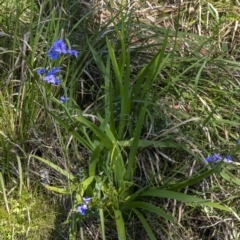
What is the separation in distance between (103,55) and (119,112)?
36 centimetres

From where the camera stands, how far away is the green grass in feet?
7.08

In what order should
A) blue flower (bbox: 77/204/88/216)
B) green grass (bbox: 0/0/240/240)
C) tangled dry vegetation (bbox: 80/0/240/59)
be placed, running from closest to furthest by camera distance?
blue flower (bbox: 77/204/88/216)
green grass (bbox: 0/0/240/240)
tangled dry vegetation (bbox: 80/0/240/59)

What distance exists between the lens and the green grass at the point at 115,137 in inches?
85.0

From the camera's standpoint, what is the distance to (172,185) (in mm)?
2148

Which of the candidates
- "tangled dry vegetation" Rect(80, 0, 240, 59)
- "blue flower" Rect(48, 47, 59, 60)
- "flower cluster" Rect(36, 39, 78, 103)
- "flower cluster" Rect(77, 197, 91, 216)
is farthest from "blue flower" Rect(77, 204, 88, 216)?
"tangled dry vegetation" Rect(80, 0, 240, 59)

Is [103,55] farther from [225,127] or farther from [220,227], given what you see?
[220,227]

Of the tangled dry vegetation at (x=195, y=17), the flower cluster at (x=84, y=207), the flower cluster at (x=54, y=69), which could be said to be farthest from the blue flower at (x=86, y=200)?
the tangled dry vegetation at (x=195, y=17)

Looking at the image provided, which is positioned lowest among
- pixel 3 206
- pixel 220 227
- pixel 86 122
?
pixel 220 227

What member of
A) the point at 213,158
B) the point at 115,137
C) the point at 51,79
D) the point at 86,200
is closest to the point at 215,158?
the point at 213,158

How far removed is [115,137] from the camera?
7.26 feet

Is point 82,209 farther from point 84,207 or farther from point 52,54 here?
point 52,54

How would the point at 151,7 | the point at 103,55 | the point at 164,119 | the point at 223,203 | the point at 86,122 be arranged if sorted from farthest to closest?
1. the point at 151,7
2. the point at 103,55
3. the point at 164,119
4. the point at 223,203
5. the point at 86,122

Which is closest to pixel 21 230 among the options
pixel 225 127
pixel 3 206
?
pixel 3 206

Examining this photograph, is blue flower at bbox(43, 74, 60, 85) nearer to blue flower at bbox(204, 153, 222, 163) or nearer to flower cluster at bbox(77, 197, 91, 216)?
flower cluster at bbox(77, 197, 91, 216)
